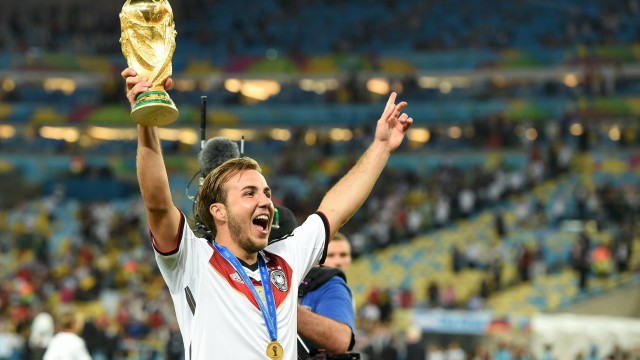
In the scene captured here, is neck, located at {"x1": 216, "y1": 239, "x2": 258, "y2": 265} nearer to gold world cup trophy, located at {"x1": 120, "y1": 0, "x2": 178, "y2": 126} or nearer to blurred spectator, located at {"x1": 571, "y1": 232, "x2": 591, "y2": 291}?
gold world cup trophy, located at {"x1": 120, "y1": 0, "x2": 178, "y2": 126}

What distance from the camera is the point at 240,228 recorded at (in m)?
3.84

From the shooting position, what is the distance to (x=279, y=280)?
12.9ft

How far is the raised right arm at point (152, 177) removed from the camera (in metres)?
3.52

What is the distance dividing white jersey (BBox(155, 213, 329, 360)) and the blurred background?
39.4ft

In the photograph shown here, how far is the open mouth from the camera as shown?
12.6 feet

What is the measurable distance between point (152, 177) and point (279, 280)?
68 centimetres

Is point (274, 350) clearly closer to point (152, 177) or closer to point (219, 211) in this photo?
point (219, 211)

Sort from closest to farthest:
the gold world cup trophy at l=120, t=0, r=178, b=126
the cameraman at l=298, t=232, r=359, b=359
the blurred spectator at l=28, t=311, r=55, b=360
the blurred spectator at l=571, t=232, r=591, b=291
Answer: the gold world cup trophy at l=120, t=0, r=178, b=126 < the cameraman at l=298, t=232, r=359, b=359 < the blurred spectator at l=28, t=311, r=55, b=360 < the blurred spectator at l=571, t=232, r=591, b=291

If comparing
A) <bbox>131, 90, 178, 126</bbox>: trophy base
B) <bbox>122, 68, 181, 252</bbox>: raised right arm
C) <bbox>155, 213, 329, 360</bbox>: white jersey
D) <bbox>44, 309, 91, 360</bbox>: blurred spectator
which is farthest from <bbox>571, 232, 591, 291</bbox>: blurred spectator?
<bbox>131, 90, 178, 126</bbox>: trophy base

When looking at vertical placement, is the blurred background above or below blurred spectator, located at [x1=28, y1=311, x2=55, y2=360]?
above

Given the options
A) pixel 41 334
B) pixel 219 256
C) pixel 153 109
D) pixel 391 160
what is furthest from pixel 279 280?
pixel 391 160

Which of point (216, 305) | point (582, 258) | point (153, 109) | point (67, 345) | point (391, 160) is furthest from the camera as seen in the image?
point (391, 160)

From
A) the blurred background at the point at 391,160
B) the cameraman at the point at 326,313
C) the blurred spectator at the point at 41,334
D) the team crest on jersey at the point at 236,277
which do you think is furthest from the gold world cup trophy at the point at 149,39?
the blurred spectator at the point at 41,334

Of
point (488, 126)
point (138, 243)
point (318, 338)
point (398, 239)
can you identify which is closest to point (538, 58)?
point (488, 126)
